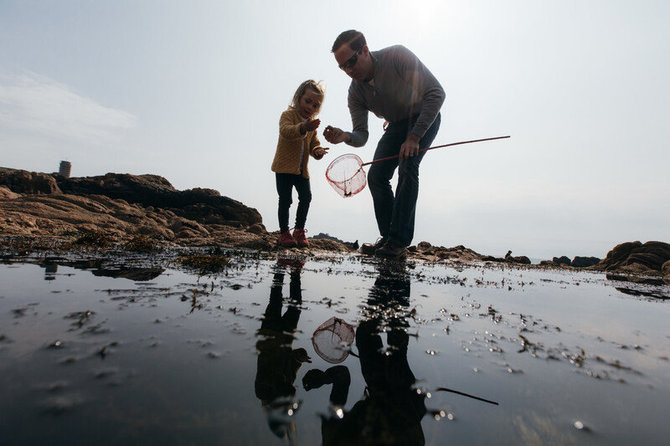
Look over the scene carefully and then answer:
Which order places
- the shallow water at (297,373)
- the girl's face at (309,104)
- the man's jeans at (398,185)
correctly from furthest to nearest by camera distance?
the girl's face at (309,104), the man's jeans at (398,185), the shallow water at (297,373)

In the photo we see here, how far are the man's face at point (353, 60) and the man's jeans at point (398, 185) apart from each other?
106 cm

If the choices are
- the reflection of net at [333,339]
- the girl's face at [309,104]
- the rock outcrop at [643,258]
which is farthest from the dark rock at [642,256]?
the reflection of net at [333,339]

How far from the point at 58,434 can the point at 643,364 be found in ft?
6.49

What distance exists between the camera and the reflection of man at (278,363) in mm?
754

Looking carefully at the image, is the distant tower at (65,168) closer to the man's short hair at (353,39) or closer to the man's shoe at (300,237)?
the man's shoe at (300,237)

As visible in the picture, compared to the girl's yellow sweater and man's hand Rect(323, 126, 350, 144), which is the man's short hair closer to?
man's hand Rect(323, 126, 350, 144)

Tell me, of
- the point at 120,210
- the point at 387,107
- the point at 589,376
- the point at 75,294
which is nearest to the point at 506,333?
the point at 589,376

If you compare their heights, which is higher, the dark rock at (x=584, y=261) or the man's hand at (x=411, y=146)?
the man's hand at (x=411, y=146)

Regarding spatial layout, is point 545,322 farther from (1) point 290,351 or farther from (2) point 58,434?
(2) point 58,434

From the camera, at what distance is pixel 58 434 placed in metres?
0.62

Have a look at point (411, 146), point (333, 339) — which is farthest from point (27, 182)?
point (333, 339)

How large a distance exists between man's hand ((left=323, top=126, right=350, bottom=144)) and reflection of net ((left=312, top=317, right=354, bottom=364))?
13.1 ft

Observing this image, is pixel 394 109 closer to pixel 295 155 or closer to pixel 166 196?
pixel 295 155

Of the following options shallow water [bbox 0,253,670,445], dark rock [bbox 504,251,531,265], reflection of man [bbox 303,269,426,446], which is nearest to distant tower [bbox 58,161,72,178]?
dark rock [bbox 504,251,531,265]
